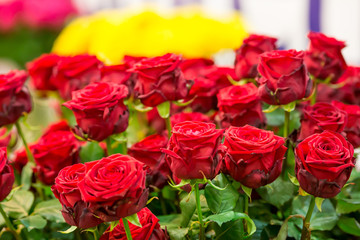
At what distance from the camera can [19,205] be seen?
1.66 ft

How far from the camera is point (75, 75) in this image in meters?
0.59

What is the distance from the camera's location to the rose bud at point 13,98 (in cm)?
52

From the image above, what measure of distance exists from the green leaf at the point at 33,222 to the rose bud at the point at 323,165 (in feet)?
0.94

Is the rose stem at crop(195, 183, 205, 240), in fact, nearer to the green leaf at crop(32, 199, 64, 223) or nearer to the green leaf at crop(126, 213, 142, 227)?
the green leaf at crop(126, 213, 142, 227)

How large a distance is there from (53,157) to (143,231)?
0.18 meters

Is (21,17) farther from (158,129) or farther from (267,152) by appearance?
(267,152)

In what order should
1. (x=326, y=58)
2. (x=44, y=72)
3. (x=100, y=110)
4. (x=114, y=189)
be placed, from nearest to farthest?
(x=114, y=189)
(x=100, y=110)
(x=326, y=58)
(x=44, y=72)

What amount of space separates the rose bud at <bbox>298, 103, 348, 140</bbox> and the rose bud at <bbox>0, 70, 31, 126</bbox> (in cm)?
35

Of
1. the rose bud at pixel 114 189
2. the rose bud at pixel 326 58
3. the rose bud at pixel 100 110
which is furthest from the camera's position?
the rose bud at pixel 326 58

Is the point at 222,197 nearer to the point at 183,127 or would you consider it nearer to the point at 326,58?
the point at 183,127

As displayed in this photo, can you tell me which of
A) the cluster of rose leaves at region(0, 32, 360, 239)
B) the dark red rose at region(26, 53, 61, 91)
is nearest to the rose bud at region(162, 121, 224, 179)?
the cluster of rose leaves at region(0, 32, 360, 239)

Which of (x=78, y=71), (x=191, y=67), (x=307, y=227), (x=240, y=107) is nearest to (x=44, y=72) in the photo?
(x=78, y=71)

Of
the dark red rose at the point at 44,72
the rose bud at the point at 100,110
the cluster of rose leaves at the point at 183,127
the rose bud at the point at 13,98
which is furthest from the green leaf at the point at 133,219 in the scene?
the dark red rose at the point at 44,72

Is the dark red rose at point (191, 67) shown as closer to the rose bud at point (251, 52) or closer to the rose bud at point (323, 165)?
the rose bud at point (251, 52)
